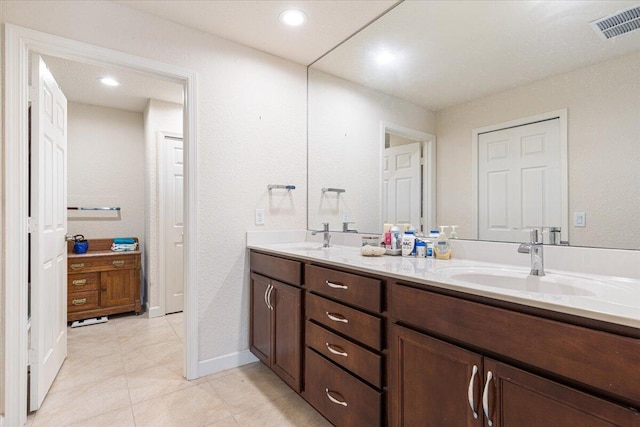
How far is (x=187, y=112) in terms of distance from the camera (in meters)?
2.12

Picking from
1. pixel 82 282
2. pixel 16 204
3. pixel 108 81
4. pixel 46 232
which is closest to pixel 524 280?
pixel 16 204

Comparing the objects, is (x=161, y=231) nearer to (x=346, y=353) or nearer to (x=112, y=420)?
(x=112, y=420)

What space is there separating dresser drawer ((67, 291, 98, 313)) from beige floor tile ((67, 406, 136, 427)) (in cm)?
188

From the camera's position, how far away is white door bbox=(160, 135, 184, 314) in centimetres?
346

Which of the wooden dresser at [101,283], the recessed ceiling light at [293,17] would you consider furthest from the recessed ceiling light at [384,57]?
the wooden dresser at [101,283]

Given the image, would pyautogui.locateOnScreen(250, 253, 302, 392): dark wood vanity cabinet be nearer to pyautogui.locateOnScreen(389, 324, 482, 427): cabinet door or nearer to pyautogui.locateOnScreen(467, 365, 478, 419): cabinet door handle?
pyautogui.locateOnScreen(389, 324, 482, 427): cabinet door

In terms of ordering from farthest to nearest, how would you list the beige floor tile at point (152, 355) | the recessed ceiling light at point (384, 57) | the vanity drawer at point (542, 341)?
1. the beige floor tile at point (152, 355)
2. the recessed ceiling light at point (384, 57)
3. the vanity drawer at point (542, 341)

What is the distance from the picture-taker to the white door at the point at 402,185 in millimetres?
1959

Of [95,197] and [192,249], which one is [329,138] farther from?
[95,197]

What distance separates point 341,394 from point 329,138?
1.81 m

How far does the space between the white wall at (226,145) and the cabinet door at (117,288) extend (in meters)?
1.77

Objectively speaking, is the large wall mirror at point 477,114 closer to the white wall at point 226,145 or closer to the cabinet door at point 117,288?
the white wall at point 226,145

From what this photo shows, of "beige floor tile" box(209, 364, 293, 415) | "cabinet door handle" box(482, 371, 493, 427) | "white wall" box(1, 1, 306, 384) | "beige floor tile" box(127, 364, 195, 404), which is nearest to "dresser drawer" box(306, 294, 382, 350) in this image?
"cabinet door handle" box(482, 371, 493, 427)

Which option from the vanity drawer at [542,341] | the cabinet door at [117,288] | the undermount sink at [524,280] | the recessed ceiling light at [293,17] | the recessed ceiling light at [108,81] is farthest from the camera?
the cabinet door at [117,288]
